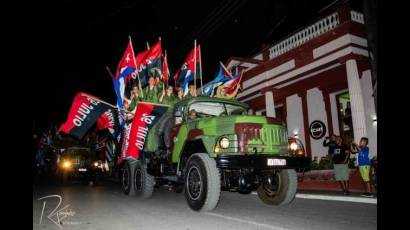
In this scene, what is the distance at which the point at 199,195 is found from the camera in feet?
21.2

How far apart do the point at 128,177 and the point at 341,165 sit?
603 cm

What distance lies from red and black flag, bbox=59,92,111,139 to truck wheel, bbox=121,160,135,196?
1.62 meters

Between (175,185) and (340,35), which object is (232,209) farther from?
(340,35)

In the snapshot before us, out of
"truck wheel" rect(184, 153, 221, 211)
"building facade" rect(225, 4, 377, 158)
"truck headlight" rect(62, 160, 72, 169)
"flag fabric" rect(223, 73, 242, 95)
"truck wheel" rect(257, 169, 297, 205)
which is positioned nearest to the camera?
"truck wheel" rect(184, 153, 221, 211)

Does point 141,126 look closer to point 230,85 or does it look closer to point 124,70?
point 124,70

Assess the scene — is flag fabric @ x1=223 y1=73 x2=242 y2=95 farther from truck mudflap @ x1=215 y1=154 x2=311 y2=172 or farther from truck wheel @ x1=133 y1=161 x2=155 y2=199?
truck mudflap @ x1=215 y1=154 x2=311 y2=172

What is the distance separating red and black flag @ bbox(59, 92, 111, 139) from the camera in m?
10.0

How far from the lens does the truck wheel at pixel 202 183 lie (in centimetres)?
626

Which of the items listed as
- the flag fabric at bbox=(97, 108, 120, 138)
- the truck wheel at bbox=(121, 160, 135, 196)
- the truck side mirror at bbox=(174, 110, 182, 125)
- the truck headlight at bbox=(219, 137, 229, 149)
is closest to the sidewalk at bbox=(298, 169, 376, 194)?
the truck side mirror at bbox=(174, 110, 182, 125)

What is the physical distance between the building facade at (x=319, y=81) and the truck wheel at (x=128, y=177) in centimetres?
786

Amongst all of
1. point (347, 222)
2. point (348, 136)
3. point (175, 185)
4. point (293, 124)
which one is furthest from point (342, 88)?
point (347, 222)

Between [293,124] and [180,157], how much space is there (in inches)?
439

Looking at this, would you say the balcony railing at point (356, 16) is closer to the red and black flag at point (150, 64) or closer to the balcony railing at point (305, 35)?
the balcony railing at point (305, 35)

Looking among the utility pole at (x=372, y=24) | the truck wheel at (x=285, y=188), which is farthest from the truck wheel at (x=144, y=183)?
the utility pole at (x=372, y=24)
